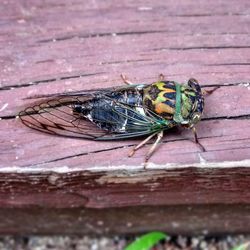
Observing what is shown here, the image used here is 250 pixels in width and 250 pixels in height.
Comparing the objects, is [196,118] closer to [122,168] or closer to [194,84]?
[194,84]

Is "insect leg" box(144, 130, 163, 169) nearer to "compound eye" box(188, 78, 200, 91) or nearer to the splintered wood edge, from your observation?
the splintered wood edge

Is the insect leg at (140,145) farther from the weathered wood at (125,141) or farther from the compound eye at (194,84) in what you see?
the compound eye at (194,84)

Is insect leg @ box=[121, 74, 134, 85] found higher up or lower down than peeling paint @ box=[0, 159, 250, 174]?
higher up

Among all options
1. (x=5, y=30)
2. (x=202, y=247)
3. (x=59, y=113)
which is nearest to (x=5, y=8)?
(x=5, y=30)

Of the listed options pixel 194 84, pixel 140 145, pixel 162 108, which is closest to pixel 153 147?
pixel 140 145

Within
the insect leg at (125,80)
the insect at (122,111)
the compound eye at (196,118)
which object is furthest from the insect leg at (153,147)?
the insect leg at (125,80)

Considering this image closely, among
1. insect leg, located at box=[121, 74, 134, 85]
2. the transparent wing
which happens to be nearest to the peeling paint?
the transparent wing
